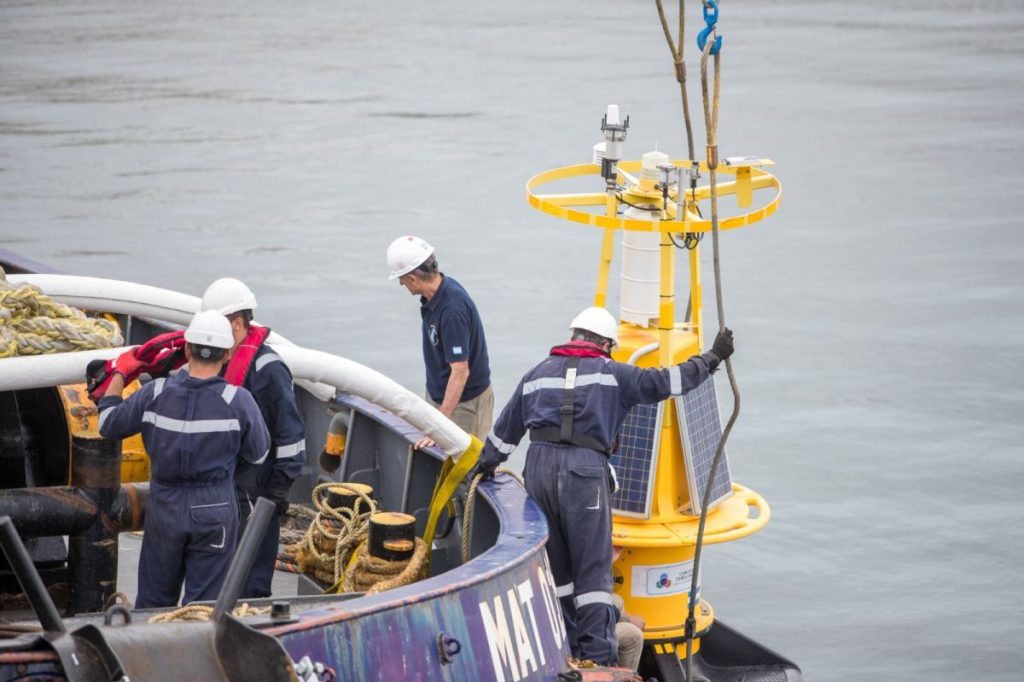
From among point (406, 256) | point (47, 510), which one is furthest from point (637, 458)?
point (47, 510)

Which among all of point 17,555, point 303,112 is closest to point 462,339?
point 17,555

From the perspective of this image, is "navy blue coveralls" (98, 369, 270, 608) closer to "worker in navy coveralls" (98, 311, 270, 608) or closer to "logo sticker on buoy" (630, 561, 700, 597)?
"worker in navy coveralls" (98, 311, 270, 608)

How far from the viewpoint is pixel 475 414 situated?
321 inches

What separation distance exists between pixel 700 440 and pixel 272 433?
2.40 meters

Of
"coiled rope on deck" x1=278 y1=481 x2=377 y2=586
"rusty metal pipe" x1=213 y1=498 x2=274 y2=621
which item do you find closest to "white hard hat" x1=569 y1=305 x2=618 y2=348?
"coiled rope on deck" x1=278 y1=481 x2=377 y2=586

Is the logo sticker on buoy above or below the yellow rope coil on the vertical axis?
below

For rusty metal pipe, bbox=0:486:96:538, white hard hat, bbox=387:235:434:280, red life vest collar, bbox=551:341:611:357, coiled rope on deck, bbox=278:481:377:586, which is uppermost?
white hard hat, bbox=387:235:434:280

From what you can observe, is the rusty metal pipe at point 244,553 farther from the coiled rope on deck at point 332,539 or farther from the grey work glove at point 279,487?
the coiled rope on deck at point 332,539

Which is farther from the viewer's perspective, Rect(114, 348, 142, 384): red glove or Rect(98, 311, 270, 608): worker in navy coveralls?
Rect(114, 348, 142, 384): red glove

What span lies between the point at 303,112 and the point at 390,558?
98.7 ft

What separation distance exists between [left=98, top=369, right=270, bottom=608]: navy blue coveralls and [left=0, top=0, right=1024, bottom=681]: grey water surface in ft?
20.9

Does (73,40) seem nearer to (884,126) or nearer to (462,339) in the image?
(884,126)

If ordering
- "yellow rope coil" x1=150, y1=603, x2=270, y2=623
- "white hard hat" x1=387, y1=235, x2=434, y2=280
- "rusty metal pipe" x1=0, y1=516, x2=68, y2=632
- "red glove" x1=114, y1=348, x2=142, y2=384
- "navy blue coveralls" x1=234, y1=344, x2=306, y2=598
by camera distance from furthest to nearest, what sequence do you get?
"white hard hat" x1=387, y1=235, x2=434, y2=280, "navy blue coveralls" x1=234, y1=344, x2=306, y2=598, "red glove" x1=114, y1=348, x2=142, y2=384, "yellow rope coil" x1=150, y1=603, x2=270, y2=623, "rusty metal pipe" x1=0, y1=516, x2=68, y2=632

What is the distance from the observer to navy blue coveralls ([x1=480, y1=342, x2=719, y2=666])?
656 cm
